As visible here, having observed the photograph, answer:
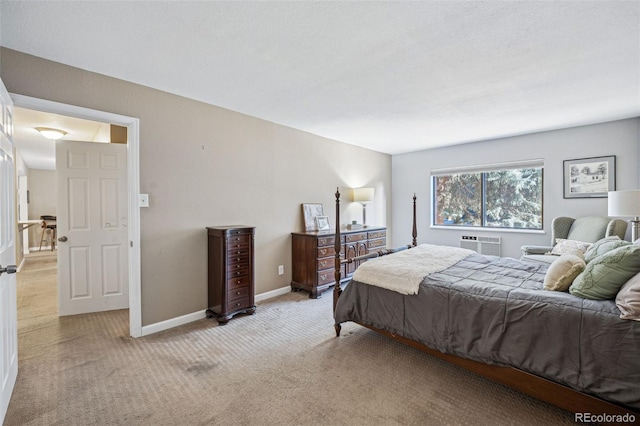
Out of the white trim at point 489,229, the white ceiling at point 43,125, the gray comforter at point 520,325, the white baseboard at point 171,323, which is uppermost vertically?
the white ceiling at point 43,125

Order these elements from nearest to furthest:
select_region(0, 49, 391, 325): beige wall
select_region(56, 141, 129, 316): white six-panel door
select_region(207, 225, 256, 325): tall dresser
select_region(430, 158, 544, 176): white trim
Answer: select_region(0, 49, 391, 325): beige wall
select_region(207, 225, 256, 325): tall dresser
select_region(56, 141, 129, 316): white six-panel door
select_region(430, 158, 544, 176): white trim

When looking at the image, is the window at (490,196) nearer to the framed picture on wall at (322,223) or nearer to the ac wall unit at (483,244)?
the ac wall unit at (483,244)

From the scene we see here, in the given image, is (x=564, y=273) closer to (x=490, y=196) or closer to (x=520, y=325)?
(x=520, y=325)

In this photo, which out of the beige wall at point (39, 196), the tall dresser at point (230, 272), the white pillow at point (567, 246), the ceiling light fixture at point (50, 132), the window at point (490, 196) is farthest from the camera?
the beige wall at point (39, 196)

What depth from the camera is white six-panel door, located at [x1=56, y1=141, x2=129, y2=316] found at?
11.0ft

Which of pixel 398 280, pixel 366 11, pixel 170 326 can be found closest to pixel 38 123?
pixel 170 326

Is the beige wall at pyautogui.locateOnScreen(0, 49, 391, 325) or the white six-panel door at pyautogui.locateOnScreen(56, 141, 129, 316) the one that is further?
the white six-panel door at pyautogui.locateOnScreen(56, 141, 129, 316)

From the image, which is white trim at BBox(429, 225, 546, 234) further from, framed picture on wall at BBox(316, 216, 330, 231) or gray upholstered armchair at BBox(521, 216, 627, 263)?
framed picture on wall at BBox(316, 216, 330, 231)

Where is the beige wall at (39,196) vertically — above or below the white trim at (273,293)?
above

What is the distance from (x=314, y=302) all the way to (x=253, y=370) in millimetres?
1614

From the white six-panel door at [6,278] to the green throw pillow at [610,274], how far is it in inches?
137

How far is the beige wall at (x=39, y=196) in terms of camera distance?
829cm

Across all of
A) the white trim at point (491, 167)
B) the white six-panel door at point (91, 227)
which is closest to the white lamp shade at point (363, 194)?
the white trim at point (491, 167)

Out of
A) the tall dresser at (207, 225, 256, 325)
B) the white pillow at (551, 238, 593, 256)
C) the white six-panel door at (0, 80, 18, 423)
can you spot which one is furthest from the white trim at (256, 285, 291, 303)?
the white pillow at (551, 238, 593, 256)
